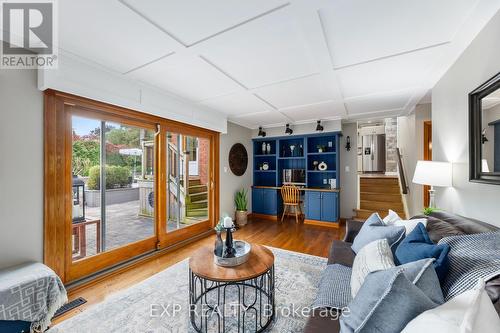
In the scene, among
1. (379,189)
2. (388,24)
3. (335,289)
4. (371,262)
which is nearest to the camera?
(371,262)

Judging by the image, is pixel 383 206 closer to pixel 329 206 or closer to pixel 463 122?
pixel 329 206

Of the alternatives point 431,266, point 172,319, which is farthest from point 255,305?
point 431,266

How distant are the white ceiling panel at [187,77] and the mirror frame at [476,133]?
90.0 inches

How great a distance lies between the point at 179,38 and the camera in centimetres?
174

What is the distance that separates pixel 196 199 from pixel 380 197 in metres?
4.20

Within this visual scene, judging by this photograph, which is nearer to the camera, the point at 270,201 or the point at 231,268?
the point at 231,268

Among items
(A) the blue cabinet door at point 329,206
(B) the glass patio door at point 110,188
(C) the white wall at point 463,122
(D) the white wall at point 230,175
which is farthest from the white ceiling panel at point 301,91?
(A) the blue cabinet door at point 329,206

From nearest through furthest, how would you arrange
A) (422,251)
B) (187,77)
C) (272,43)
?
(422,251) → (272,43) → (187,77)

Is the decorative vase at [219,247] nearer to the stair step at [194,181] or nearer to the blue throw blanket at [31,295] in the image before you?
the blue throw blanket at [31,295]

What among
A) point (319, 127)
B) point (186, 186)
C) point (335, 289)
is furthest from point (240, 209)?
point (335, 289)

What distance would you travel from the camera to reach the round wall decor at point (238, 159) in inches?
188

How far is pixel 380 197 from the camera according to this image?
4902mm

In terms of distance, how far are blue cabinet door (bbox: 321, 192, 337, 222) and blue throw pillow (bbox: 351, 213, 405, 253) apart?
97.7 inches

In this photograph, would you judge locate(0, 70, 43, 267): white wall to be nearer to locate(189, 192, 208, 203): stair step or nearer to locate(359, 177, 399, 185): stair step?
locate(189, 192, 208, 203): stair step
